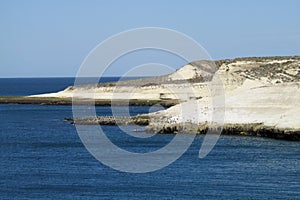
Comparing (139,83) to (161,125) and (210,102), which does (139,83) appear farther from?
(161,125)

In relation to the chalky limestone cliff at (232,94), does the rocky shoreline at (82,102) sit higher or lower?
lower

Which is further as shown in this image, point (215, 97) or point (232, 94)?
point (232, 94)

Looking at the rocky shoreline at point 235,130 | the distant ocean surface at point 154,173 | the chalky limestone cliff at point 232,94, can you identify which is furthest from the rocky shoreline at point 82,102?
the distant ocean surface at point 154,173

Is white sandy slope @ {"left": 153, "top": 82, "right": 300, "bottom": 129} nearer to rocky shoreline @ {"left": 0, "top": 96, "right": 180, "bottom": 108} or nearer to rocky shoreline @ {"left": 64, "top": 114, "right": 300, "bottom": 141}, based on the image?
rocky shoreline @ {"left": 64, "top": 114, "right": 300, "bottom": 141}

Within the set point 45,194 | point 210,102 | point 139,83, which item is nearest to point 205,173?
point 45,194

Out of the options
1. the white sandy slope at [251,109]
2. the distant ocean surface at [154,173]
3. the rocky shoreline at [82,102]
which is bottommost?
the distant ocean surface at [154,173]

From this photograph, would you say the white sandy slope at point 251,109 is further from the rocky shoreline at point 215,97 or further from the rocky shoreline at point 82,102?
the rocky shoreline at point 82,102

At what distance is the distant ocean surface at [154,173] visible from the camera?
38844 mm

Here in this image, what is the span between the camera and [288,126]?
201 feet

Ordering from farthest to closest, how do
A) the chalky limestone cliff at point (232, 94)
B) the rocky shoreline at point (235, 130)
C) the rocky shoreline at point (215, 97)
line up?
the rocky shoreline at point (215, 97), the chalky limestone cliff at point (232, 94), the rocky shoreline at point (235, 130)

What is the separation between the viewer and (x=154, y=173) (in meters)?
45.1

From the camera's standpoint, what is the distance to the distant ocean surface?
127 feet

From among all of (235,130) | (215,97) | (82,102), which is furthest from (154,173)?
(82,102)

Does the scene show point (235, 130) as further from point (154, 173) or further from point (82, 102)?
point (82, 102)
